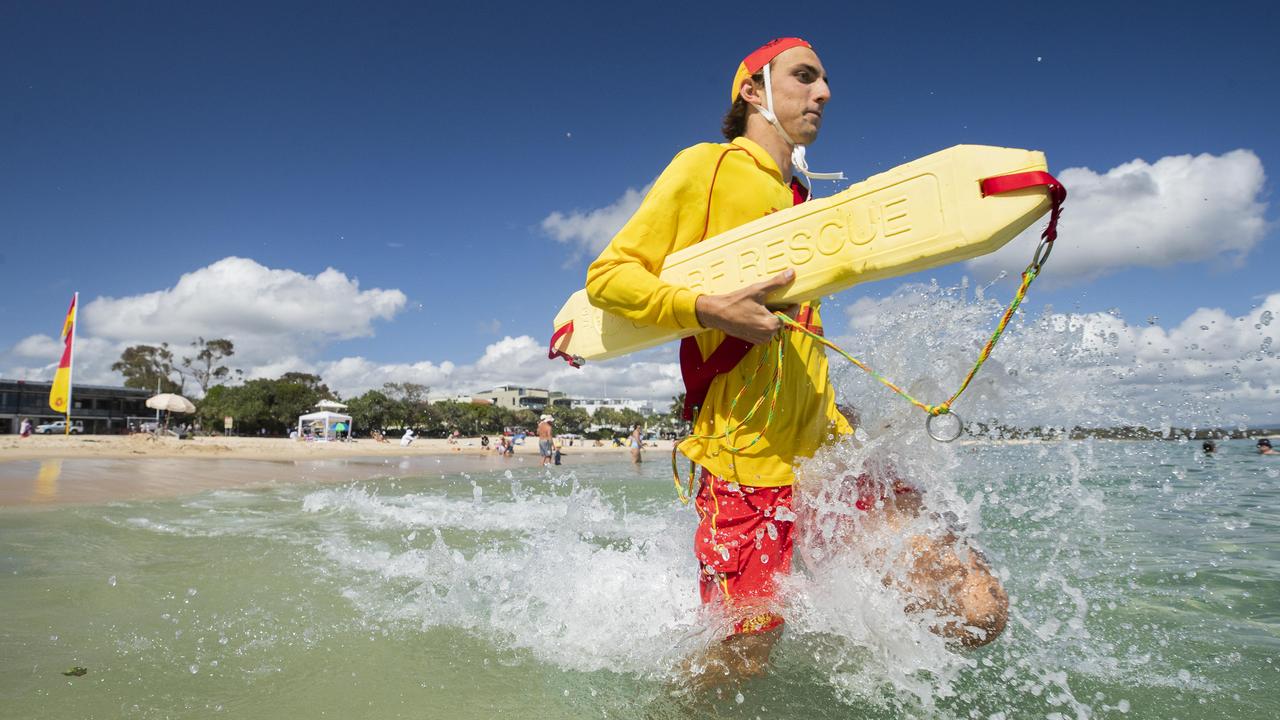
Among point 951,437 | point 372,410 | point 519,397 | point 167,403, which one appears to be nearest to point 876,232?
point 951,437

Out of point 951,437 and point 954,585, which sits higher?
→ point 951,437

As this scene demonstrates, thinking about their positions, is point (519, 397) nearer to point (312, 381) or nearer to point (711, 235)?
point (312, 381)

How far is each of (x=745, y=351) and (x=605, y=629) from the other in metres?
1.40

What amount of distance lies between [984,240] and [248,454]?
33.7 meters

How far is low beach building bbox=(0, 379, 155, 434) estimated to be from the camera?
52.5 metres

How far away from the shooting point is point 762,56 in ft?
7.41

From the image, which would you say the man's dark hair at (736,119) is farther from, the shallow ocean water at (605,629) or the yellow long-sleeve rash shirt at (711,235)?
the shallow ocean water at (605,629)

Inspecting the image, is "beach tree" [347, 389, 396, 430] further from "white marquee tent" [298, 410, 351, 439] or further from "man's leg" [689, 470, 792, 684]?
"man's leg" [689, 470, 792, 684]

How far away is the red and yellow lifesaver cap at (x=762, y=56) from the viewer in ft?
7.29

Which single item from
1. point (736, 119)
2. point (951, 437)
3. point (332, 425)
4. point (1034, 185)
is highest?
point (736, 119)

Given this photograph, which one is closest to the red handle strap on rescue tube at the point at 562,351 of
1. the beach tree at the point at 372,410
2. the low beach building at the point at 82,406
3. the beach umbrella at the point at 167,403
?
the beach umbrella at the point at 167,403

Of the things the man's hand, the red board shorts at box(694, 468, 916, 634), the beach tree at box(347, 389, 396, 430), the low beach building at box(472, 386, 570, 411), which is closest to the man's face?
the man's hand

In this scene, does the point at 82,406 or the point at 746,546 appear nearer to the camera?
the point at 746,546

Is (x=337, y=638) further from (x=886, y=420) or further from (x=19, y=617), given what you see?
(x=886, y=420)
